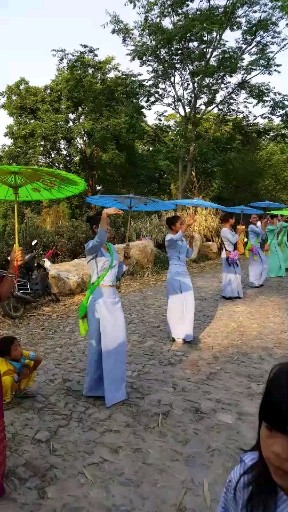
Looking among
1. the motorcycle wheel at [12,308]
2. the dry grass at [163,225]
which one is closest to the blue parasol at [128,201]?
the motorcycle wheel at [12,308]

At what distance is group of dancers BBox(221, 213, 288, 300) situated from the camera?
9.89 meters

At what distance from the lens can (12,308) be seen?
27.7ft

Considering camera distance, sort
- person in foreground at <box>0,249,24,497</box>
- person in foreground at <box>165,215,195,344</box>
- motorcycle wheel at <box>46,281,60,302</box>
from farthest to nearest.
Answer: motorcycle wheel at <box>46,281,60,302</box>, person in foreground at <box>165,215,195,344</box>, person in foreground at <box>0,249,24,497</box>

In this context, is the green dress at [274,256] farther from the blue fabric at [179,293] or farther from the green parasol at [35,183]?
the green parasol at [35,183]

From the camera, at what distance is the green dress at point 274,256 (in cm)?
1369

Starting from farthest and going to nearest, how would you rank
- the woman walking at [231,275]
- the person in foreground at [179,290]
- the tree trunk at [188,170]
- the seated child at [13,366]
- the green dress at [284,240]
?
the tree trunk at [188,170], the green dress at [284,240], the woman walking at [231,275], the person in foreground at [179,290], the seated child at [13,366]

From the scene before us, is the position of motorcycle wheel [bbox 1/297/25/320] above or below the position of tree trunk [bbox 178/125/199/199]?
Answer: below

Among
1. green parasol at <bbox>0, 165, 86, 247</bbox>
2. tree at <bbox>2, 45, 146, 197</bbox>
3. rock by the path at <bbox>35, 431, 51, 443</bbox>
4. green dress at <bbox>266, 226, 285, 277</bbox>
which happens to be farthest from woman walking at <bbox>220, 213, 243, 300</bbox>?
tree at <bbox>2, 45, 146, 197</bbox>

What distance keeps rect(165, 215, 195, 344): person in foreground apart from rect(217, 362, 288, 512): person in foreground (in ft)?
17.7

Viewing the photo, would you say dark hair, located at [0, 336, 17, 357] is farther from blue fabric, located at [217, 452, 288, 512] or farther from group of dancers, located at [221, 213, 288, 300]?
group of dancers, located at [221, 213, 288, 300]

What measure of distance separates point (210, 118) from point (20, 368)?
708 inches

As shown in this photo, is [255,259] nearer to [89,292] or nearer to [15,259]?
[89,292]

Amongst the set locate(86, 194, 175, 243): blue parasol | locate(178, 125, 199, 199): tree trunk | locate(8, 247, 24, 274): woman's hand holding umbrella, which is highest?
locate(178, 125, 199, 199): tree trunk

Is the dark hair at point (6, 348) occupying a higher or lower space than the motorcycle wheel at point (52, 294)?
higher
